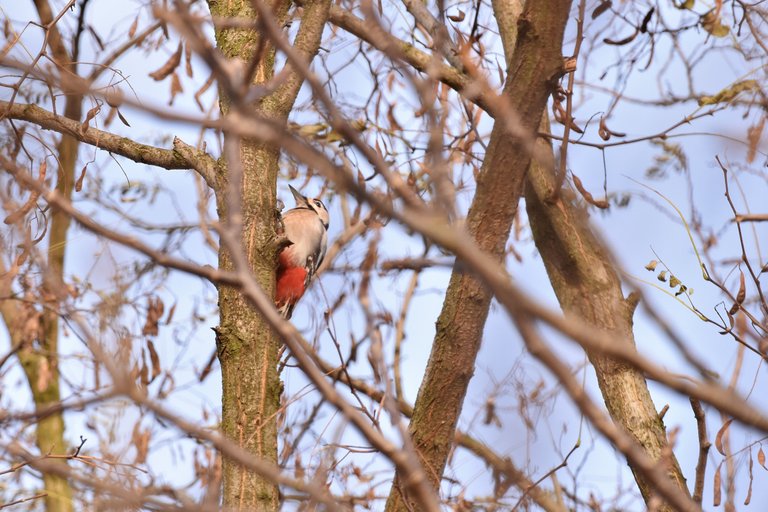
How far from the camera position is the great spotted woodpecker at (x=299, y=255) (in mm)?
5836

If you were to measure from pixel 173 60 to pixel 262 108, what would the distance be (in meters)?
1.25

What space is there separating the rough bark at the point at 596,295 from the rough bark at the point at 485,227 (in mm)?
661

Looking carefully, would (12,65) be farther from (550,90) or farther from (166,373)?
(166,373)

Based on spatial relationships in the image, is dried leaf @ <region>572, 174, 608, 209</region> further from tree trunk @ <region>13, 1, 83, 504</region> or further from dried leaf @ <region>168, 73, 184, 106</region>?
tree trunk @ <region>13, 1, 83, 504</region>

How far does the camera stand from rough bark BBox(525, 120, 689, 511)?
3402 mm

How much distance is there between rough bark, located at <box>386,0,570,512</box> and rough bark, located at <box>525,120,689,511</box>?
66 cm

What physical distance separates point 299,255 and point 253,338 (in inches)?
121

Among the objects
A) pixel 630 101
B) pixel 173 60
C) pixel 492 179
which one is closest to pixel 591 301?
pixel 492 179

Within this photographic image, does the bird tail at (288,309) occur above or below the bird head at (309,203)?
below

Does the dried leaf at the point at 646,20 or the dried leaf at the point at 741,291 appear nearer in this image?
the dried leaf at the point at 741,291

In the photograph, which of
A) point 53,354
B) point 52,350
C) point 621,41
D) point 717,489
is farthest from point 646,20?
point 52,350

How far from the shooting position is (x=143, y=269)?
5840 mm

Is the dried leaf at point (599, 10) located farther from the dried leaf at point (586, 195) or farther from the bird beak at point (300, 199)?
the bird beak at point (300, 199)

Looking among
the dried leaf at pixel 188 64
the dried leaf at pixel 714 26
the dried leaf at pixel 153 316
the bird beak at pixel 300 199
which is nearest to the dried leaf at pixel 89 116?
the dried leaf at pixel 188 64
